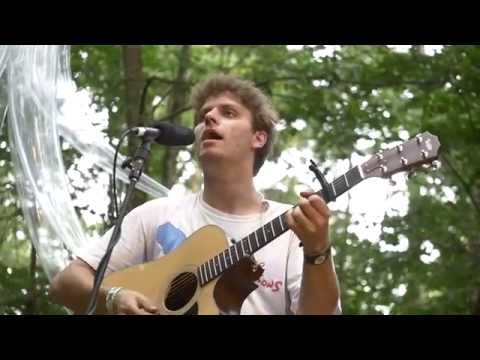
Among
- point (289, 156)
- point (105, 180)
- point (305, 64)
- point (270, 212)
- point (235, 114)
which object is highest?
point (305, 64)

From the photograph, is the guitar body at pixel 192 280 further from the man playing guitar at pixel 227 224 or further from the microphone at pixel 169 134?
the microphone at pixel 169 134

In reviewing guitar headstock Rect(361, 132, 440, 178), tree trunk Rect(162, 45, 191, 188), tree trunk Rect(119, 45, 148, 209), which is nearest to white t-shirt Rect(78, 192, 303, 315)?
guitar headstock Rect(361, 132, 440, 178)

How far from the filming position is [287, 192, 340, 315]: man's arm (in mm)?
1987

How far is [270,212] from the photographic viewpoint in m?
2.42

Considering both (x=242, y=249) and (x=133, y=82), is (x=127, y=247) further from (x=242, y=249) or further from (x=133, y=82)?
(x=133, y=82)

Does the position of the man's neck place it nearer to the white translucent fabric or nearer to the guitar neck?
the guitar neck

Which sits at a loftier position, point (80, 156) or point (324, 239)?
point (80, 156)

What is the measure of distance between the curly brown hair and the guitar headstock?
22.2 inches

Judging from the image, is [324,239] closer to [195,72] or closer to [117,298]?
[117,298]

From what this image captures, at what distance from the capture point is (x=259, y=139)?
2.60 meters
